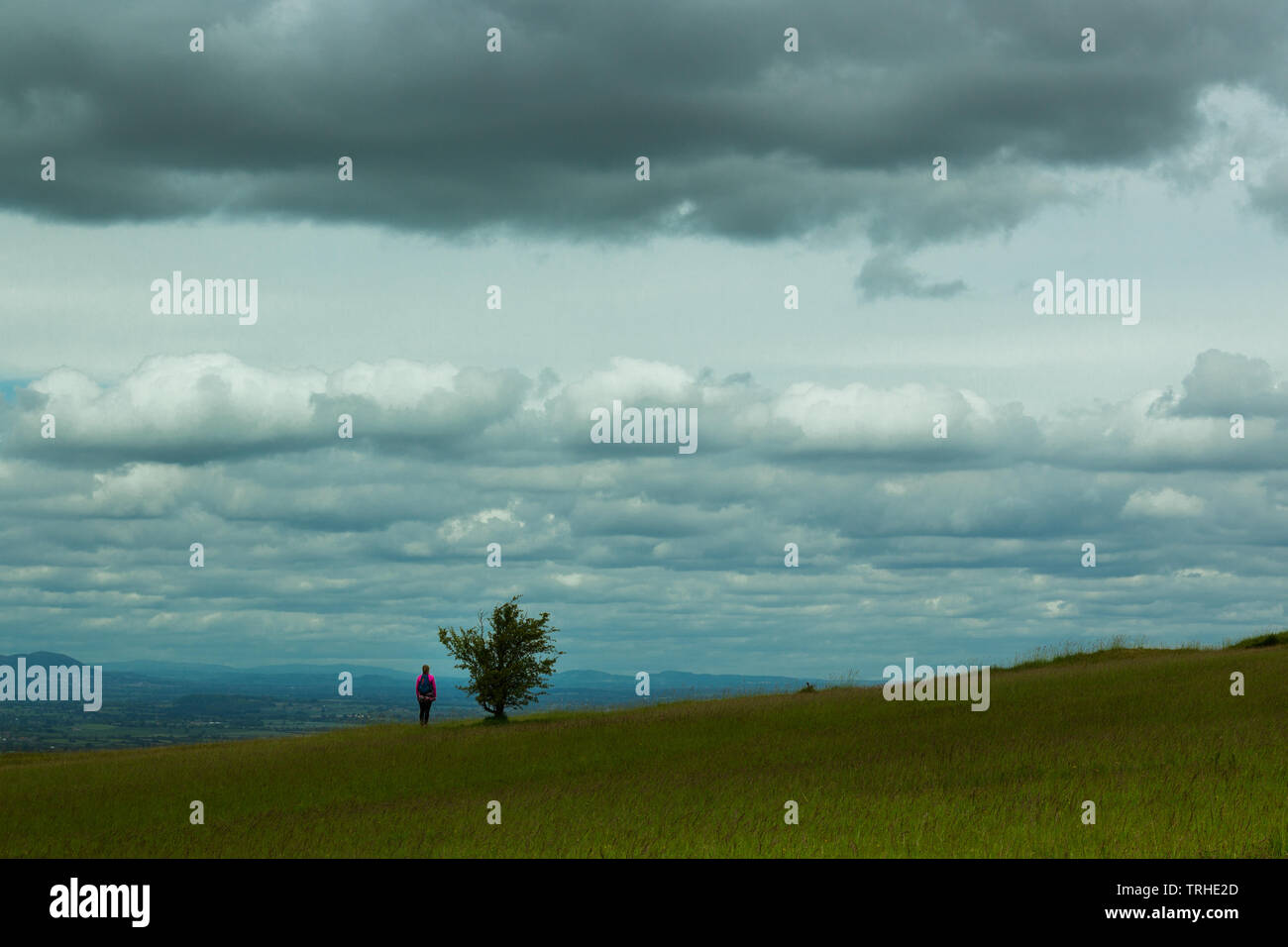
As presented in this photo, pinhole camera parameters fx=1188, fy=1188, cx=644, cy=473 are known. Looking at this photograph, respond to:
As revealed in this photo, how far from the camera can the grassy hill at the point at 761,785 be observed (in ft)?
57.5

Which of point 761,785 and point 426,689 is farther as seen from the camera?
point 426,689

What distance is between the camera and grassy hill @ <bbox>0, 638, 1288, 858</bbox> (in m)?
17.5

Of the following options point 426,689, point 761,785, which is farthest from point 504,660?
point 761,785

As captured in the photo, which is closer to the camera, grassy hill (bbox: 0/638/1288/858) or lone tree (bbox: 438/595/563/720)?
grassy hill (bbox: 0/638/1288/858)

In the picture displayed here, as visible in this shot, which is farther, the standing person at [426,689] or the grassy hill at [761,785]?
the standing person at [426,689]

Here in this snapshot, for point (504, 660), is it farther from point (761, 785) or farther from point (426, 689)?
point (761, 785)

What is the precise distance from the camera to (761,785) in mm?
25281

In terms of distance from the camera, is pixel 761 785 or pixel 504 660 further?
pixel 504 660

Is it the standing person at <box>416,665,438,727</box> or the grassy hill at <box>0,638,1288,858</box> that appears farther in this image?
the standing person at <box>416,665,438,727</box>

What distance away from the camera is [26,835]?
84.3ft
